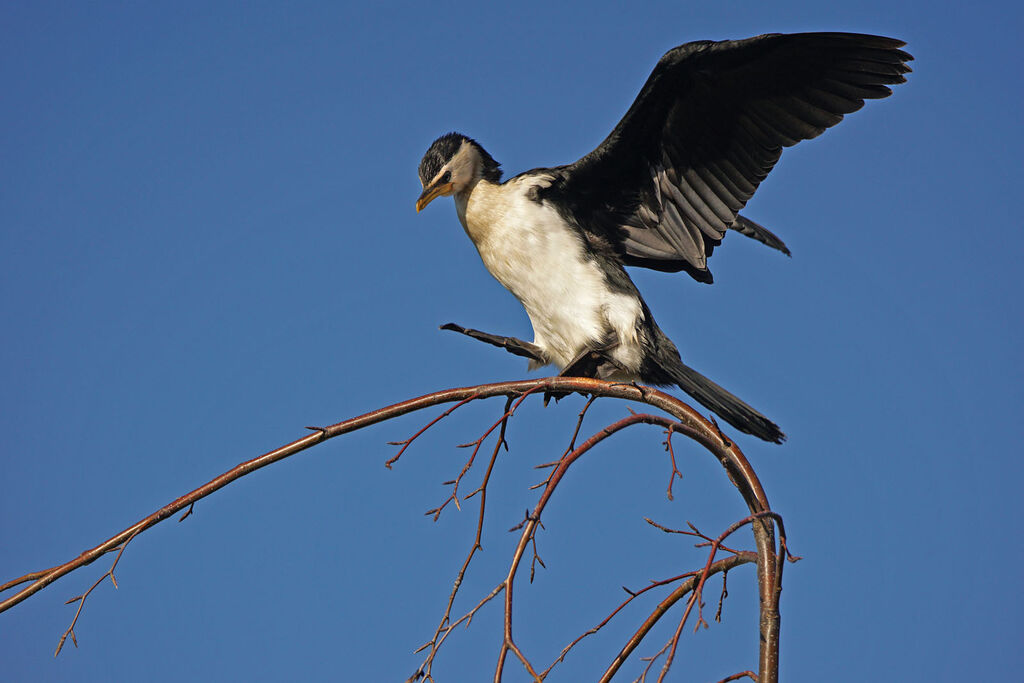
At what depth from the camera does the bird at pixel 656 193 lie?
263 centimetres

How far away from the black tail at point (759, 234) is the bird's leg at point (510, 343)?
93 cm

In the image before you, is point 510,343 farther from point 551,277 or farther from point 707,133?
point 707,133

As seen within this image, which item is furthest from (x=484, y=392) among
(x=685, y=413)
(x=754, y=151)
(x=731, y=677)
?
(x=754, y=151)

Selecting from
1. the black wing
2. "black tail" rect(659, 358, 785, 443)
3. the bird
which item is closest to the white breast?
the bird

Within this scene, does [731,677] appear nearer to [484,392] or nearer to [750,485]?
[750,485]

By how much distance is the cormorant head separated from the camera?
10.8 feet

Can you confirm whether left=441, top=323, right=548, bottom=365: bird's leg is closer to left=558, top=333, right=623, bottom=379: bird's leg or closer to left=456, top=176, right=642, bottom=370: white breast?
left=456, top=176, right=642, bottom=370: white breast

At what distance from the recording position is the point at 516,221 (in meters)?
3.07

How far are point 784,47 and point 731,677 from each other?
1.77 m

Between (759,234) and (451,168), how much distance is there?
1191 mm

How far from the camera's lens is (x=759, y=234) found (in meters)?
3.48

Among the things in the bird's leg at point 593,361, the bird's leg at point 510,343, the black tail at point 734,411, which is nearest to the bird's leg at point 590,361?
the bird's leg at point 593,361

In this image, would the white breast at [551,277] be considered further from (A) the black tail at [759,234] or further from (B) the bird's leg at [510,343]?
(A) the black tail at [759,234]

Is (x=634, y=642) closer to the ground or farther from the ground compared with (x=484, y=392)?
closer to the ground
